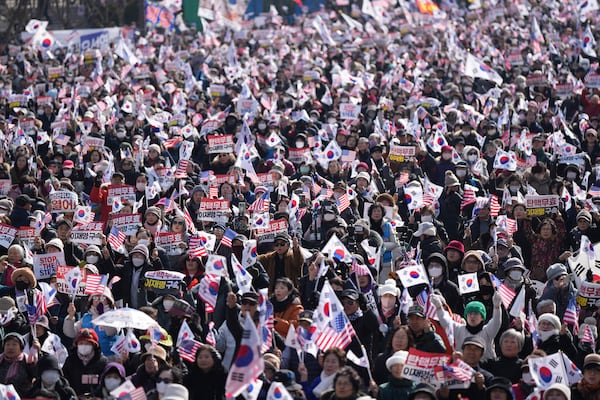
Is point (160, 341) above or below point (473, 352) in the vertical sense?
below

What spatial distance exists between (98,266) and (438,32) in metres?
24.9

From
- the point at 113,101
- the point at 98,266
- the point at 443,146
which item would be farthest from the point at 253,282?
the point at 113,101

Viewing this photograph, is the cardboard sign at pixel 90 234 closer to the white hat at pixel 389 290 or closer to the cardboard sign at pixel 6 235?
the cardboard sign at pixel 6 235

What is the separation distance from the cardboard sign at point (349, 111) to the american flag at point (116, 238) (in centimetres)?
828

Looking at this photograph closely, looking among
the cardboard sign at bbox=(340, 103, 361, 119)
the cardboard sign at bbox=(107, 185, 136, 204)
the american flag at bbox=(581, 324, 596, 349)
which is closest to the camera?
the american flag at bbox=(581, 324, 596, 349)

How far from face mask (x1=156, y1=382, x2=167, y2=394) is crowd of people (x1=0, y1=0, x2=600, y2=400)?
2 centimetres

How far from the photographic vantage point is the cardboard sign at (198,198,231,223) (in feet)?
47.7

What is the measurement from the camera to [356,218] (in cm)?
1480

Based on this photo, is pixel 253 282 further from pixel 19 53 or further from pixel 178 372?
pixel 19 53

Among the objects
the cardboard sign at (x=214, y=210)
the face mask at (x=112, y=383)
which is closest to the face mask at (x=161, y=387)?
the face mask at (x=112, y=383)

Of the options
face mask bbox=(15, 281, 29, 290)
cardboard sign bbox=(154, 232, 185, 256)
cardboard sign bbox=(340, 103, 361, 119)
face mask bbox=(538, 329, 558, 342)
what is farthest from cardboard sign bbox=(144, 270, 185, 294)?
cardboard sign bbox=(340, 103, 361, 119)

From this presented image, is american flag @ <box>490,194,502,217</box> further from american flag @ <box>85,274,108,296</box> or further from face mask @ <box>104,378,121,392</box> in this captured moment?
face mask @ <box>104,378,121,392</box>

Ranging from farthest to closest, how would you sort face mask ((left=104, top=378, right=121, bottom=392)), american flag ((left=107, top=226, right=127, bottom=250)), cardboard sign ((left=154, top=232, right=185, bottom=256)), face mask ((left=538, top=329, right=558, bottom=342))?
american flag ((left=107, top=226, right=127, bottom=250)) → cardboard sign ((left=154, top=232, right=185, bottom=256)) → face mask ((left=538, top=329, right=558, bottom=342)) → face mask ((left=104, top=378, right=121, bottom=392))

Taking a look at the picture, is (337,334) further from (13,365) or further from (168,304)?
(13,365)
